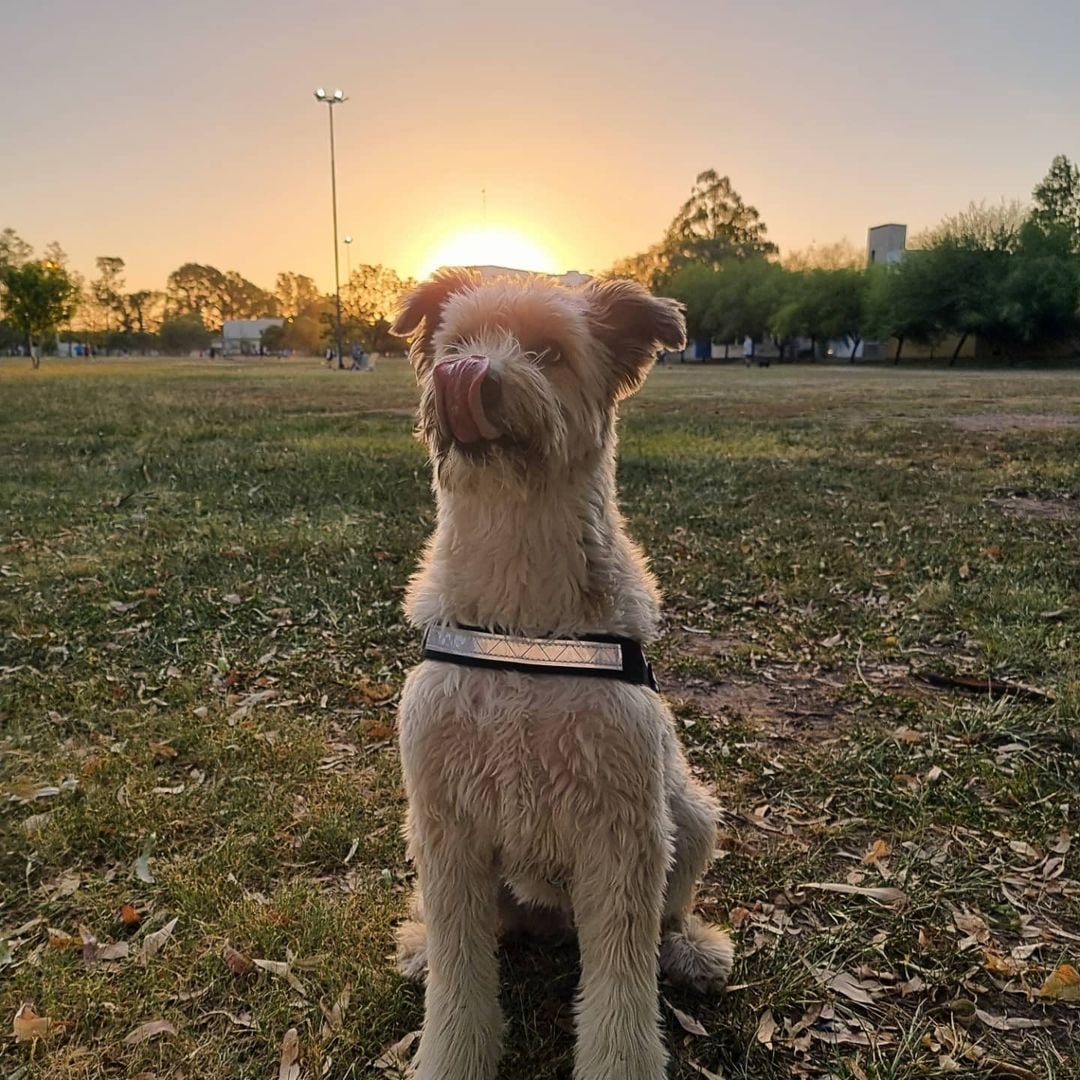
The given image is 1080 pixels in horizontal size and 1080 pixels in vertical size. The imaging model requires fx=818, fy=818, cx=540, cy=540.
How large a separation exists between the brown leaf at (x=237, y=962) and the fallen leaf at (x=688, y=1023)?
1.38 m

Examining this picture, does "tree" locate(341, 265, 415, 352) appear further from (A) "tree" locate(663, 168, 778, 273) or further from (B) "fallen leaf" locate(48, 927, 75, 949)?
(B) "fallen leaf" locate(48, 927, 75, 949)

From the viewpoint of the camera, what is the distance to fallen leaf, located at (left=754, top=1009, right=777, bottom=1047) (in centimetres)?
248

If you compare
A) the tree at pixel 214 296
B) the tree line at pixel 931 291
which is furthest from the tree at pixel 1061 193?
the tree at pixel 214 296

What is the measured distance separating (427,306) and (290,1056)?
225cm

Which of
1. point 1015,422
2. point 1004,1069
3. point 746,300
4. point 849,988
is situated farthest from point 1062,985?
point 746,300

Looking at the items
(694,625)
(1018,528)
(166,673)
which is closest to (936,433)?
(1018,528)

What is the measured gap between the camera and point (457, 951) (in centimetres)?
228

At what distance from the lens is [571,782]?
2098 mm

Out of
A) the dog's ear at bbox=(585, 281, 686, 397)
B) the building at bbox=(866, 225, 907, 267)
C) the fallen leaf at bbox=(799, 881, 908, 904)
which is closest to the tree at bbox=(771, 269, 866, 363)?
the building at bbox=(866, 225, 907, 267)

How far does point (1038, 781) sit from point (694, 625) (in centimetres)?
245

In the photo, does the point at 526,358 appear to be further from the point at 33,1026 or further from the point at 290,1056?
the point at 33,1026

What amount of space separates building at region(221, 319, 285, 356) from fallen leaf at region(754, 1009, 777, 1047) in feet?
371

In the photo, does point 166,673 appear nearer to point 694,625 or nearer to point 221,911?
point 221,911

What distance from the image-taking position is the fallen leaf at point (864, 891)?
3.03 m
